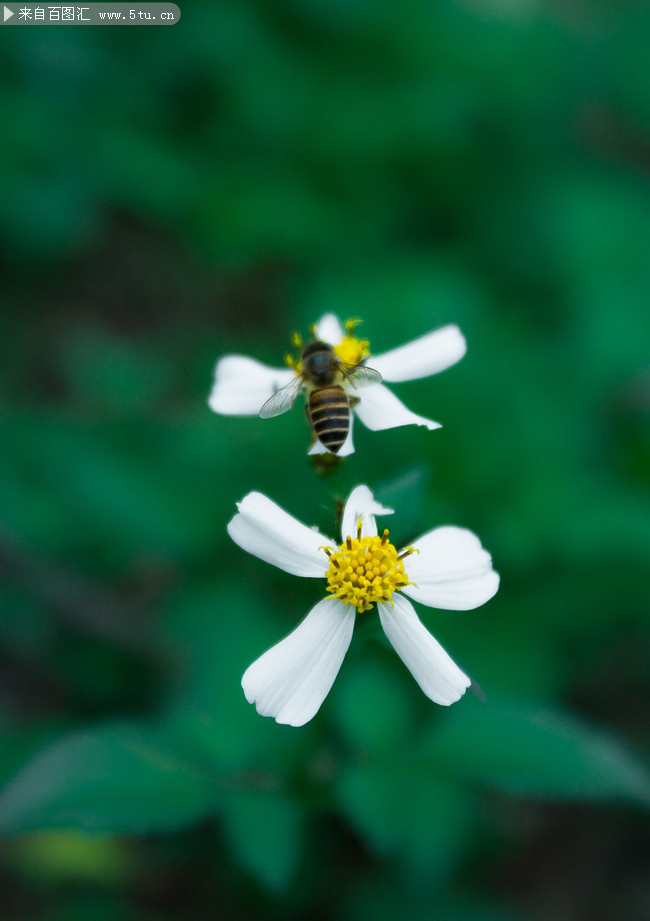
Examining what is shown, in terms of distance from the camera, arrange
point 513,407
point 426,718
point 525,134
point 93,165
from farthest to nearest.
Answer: point 525,134
point 93,165
point 513,407
point 426,718

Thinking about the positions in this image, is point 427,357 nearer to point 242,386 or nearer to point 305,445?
point 242,386

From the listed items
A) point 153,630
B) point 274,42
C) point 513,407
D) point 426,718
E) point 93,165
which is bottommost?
point 426,718

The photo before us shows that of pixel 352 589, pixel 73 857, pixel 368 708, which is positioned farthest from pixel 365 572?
pixel 73 857

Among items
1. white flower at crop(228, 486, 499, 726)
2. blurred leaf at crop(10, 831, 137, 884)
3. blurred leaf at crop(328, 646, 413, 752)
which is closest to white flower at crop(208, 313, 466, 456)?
white flower at crop(228, 486, 499, 726)

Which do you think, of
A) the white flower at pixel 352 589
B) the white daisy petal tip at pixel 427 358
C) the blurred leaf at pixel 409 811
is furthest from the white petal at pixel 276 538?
the blurred leaf at pixel 409 811

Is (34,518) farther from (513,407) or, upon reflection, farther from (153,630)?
(513,407)

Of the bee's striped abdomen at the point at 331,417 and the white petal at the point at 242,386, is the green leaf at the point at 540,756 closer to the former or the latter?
the bee's striped abdomen at the point at 331,417

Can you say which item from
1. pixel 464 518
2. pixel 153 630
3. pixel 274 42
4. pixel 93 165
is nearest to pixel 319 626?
pixel 464 518
